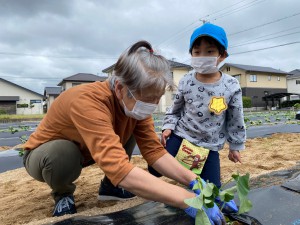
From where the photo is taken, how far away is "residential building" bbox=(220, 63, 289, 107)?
27.9m

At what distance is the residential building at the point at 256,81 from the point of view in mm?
27931

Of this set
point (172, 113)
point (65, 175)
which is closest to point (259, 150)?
point (172, 113)

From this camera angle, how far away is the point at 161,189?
1.17m

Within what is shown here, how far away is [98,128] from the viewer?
4.17 feet

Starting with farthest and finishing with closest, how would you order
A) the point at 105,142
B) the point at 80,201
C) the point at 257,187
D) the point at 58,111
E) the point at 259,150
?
1. the point at 259,150
2. the point at 80,201
3. the point at 257,187
4. the point at 58,111
5. the point at 105,142

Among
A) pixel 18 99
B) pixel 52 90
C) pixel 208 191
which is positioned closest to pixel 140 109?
pixel 208 191

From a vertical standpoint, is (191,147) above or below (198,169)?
above

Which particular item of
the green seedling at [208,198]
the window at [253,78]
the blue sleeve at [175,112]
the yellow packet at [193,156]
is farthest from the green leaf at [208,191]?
the window at [253,78]

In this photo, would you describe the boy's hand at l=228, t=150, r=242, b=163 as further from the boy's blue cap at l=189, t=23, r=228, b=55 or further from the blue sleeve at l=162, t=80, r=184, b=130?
the boy's blue cap at l=189, t=23, r=228, b=55

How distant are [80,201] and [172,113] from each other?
0.90 metres

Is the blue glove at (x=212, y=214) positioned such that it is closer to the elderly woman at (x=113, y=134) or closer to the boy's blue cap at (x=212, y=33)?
the elderly woman at (x=113, y=134)

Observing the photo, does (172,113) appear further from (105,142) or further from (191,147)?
(105,142)

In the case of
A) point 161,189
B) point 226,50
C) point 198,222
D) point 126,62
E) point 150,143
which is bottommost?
point 198,222

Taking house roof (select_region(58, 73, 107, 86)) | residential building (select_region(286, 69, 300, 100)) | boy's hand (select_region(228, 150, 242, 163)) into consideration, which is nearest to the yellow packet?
boy's hand (select_region(228, 150, 242, 163))
